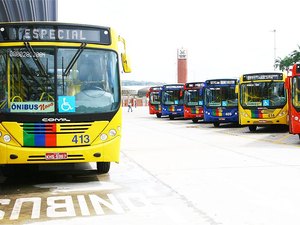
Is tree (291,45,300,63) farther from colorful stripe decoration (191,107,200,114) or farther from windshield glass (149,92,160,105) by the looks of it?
colorful stripe decoration (191,107,200,114)

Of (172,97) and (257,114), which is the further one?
(172,97)

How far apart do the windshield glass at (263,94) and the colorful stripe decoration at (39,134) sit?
14932mm

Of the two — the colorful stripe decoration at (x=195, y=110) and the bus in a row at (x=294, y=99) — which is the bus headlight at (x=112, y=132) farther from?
the colorful stripe decoration at (x=195, y=110)

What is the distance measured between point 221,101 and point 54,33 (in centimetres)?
1898

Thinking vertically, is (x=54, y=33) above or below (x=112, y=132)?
above

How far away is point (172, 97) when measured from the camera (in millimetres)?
39344

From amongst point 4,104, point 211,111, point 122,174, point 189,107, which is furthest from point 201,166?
point 189,107

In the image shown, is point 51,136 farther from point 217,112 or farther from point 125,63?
point 217,112

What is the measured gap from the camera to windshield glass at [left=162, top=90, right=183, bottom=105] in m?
38.9

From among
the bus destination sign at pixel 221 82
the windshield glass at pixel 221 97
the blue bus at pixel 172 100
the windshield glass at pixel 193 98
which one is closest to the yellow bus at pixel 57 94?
the windshield glass at pixel 221 97

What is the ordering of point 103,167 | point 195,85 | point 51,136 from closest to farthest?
1. point 51,136
2. point 103,167
3. point 195,85

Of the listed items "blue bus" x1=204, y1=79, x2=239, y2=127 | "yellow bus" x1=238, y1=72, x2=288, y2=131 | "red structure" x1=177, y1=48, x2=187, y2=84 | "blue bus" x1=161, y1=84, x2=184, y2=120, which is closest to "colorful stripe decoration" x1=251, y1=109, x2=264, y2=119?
"yellow bus" x1=238, y1=72, x2=288, y2=131

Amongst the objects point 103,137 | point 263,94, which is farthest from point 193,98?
point 103,137

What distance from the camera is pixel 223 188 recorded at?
883 centimetres
